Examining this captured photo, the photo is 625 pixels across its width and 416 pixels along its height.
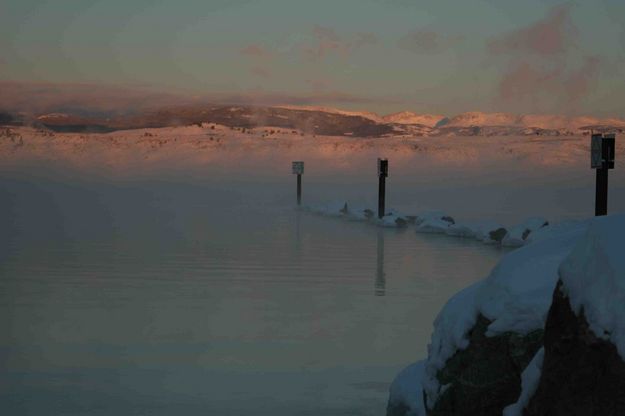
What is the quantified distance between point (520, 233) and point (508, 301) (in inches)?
486

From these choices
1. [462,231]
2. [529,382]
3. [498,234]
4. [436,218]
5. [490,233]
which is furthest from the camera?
[436,218]

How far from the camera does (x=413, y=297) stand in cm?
1002

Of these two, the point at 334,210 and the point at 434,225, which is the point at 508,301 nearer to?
the point at 434,225

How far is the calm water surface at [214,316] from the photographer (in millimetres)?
5969

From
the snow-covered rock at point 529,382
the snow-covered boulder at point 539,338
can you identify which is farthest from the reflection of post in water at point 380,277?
the snow-covered rock at point 529,382

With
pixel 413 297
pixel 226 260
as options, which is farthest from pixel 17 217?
pixel 413 297

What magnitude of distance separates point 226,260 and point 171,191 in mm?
26403

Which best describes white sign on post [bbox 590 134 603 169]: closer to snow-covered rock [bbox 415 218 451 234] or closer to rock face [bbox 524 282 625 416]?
snow-covered rock [bbox 415 218 451 234]

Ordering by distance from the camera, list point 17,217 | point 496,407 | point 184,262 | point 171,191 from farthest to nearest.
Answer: point 171,191 < point 17,217 < point 184,262 < point 496,407

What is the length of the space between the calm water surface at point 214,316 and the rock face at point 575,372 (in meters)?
2.22

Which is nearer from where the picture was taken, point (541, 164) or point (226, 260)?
point (226, 260)

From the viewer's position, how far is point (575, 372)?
3357 mm

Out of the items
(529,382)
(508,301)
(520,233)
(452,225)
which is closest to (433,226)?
(452,225)

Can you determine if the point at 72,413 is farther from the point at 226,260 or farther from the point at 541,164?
the point at 541,164
